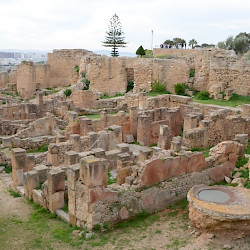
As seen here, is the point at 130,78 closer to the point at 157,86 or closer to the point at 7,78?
the point at 157,86

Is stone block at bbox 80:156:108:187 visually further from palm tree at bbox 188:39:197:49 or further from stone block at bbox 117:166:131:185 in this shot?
palm tree at bbox 188:39:197:49

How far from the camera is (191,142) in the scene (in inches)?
628

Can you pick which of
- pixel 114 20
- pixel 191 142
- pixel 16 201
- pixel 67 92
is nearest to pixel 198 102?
pixel 191 142

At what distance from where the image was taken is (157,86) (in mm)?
26797

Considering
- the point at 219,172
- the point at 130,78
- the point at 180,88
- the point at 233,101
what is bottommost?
the point at 219,172

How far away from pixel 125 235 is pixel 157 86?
17.9 meters

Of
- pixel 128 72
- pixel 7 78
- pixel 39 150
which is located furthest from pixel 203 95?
pixel 7 78

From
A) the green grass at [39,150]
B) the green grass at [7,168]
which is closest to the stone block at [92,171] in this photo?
the green grass at [7,168]

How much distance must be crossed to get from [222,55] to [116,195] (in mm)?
16992

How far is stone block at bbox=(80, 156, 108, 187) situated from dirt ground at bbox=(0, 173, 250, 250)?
145 centimetres

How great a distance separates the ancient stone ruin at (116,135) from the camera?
10.7 m

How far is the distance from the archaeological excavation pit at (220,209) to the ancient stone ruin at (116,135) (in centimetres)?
145

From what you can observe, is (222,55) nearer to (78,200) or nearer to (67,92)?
(67,92)

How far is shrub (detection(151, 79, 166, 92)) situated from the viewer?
2672 centimetres
